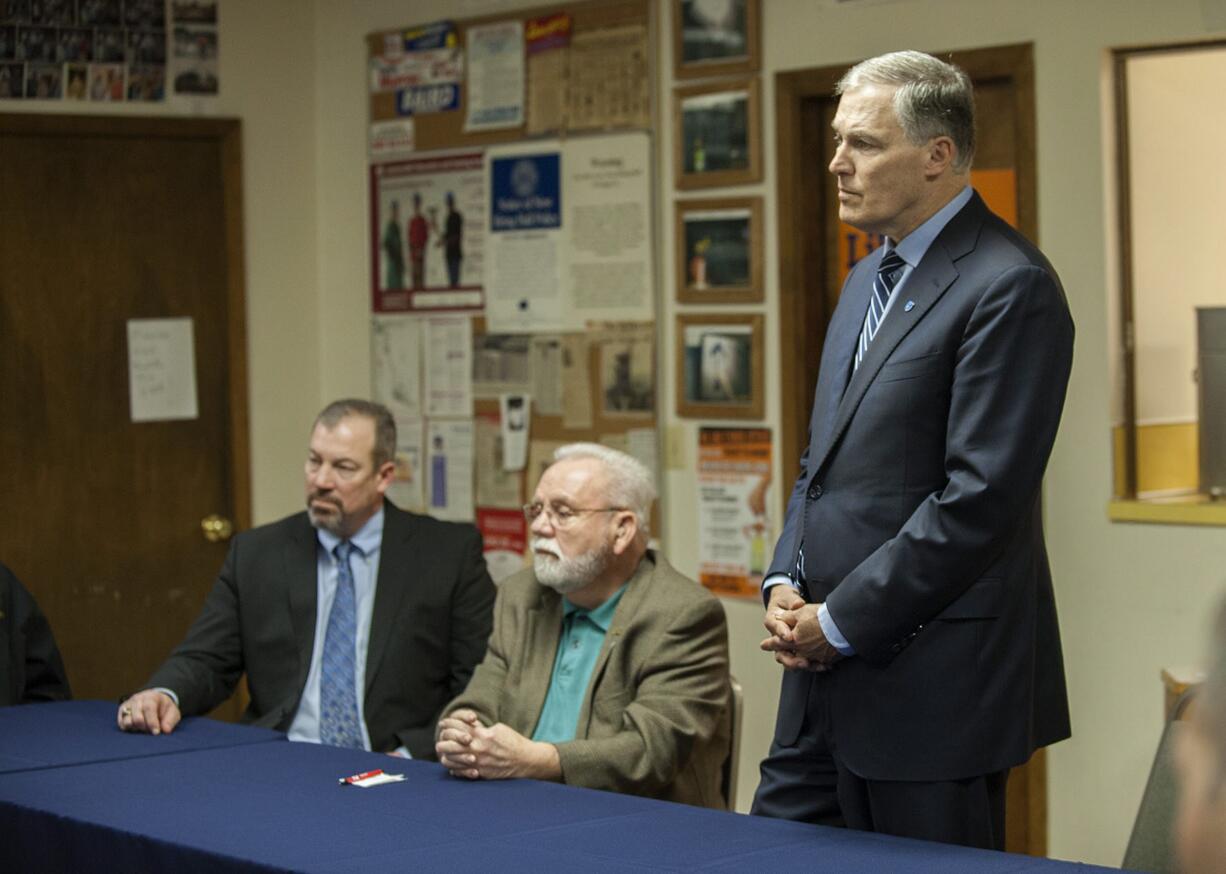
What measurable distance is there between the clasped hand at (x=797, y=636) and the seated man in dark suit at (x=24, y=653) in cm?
175

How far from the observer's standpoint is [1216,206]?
3.89m

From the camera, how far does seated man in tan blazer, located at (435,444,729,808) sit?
8.96ft

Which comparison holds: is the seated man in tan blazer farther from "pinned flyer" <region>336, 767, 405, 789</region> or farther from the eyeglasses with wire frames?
"pinned flyer" <region>336, 767, 405, 789</region>

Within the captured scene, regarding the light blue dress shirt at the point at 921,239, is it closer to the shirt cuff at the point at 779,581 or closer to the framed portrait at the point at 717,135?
the shirt cuff at the point at 779,581

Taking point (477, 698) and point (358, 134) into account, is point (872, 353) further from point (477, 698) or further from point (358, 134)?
point (358, 134)

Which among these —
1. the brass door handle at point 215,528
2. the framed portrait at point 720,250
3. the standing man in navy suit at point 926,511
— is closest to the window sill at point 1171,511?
the framed portrait at point 720,250

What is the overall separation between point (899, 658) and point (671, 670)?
0.66 m

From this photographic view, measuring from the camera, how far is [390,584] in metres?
3.44

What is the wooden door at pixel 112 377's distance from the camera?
15.5 ft

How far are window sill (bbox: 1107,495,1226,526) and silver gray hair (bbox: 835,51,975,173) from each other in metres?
1.66

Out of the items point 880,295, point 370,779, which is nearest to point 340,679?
point 370,779

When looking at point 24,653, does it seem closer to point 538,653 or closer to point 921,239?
point 538,653

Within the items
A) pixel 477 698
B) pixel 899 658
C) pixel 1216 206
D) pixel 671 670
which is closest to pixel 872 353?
pixel 899 658

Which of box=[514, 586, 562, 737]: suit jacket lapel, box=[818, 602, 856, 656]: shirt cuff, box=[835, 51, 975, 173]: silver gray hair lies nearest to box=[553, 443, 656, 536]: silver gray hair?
box=[514, 586, 562, 737]: suit jacket lapel
